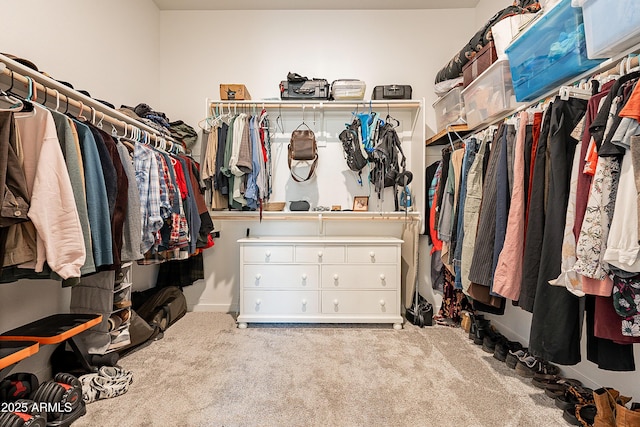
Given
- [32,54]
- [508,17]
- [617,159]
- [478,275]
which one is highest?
[508,17]

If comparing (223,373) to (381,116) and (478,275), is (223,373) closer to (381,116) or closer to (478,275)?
(478,275)

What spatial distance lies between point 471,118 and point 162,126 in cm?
241

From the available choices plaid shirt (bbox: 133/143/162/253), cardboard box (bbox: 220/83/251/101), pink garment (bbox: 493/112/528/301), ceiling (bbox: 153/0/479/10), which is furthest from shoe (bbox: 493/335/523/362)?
ceiling (bbox: 153/0/479/10)

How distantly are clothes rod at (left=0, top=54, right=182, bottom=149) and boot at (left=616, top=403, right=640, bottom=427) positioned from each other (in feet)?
9.10

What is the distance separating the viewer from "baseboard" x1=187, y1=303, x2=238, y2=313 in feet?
9.97

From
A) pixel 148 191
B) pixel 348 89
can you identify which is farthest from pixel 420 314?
pixel 148 191

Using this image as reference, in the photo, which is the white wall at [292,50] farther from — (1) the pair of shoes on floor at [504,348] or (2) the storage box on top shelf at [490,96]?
(1) the pair of shoes on floor at [504,348]

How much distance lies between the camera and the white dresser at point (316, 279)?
2.58 m

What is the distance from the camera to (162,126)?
8.19 ft

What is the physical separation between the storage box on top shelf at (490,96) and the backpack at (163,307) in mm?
2844

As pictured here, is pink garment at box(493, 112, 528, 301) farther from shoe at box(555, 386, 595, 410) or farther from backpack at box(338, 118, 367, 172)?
backpack at box(338, 118, 367, 172)

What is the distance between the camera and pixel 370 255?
258cm

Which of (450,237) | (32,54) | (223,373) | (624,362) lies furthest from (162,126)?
(624,362)

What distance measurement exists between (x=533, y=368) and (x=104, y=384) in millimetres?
2416
